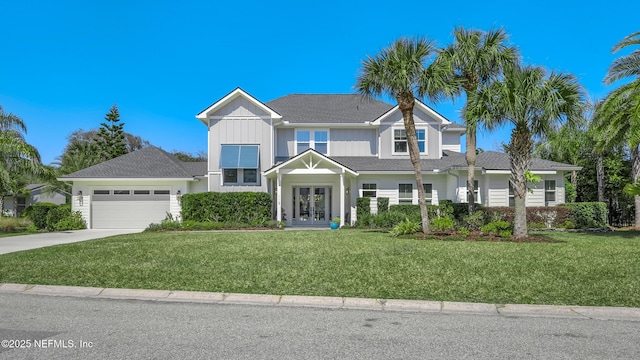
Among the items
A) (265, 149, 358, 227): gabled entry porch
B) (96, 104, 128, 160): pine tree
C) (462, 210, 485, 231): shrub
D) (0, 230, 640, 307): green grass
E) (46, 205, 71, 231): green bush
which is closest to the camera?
(0, 230, 640, 307): green grass

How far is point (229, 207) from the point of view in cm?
2356

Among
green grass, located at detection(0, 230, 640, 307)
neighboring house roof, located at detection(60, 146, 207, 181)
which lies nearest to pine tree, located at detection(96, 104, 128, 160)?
neighboring house roof, located at detection(60, 146, 207, 181)

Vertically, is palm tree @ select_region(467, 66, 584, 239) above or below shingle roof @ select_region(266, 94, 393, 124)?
below

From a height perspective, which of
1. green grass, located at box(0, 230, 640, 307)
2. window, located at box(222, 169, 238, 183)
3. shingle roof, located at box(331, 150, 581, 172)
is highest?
shingle roof, located at box(331, 150, 581, 172)

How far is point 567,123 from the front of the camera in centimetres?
1540

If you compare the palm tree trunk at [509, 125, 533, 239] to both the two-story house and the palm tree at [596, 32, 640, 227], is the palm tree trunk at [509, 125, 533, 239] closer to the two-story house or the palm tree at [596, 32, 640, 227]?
the palm tree at [596, 32, 640, 227]

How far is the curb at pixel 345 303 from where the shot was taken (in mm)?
6734

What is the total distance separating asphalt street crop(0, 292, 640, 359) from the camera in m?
4.98

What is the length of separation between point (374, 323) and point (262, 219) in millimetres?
17640

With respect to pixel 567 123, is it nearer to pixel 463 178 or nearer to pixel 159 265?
pixel 463 178

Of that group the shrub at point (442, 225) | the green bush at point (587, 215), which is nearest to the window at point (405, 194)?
the shrub at point (442, 225)

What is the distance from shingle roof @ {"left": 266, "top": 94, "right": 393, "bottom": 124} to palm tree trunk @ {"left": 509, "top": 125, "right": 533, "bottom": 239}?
11.8 meters

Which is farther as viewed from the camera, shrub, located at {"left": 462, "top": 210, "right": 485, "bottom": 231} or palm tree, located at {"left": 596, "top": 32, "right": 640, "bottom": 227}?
shrub, located at {"left": 462, "top": 210, "right": 485, "bottom": 231}

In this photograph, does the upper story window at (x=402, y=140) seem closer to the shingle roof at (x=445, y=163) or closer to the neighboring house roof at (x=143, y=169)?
the shingle roof at (x=445, y=163)
